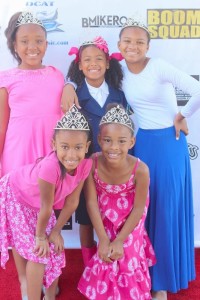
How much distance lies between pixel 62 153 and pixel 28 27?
0.81 m

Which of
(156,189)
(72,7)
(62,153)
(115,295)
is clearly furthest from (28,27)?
(115,295)

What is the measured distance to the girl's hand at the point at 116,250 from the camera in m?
2.30

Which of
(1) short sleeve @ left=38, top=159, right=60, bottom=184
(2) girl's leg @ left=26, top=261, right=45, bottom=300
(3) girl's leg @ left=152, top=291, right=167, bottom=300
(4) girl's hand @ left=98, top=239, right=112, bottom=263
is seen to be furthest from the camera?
(3) girl's leg @ left=152, top=291, right=167, bottom=300

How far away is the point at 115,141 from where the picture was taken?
2.24 m

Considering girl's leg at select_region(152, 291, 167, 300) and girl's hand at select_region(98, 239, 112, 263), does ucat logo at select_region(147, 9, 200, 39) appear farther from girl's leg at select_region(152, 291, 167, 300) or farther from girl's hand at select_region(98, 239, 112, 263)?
girl's leg at select_region(152, 291, 167, 300)

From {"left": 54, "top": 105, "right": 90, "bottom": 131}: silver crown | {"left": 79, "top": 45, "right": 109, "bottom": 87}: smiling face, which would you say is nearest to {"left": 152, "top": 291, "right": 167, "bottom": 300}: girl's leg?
{"left": 54, "top": 105, "right": 90, "bottom": 131}: silver crown

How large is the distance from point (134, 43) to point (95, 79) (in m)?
0.32

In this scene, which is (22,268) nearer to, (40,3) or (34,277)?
(34,277)

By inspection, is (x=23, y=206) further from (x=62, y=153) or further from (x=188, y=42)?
(x=188, y=42)

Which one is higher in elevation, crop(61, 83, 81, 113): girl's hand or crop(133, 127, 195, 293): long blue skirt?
crop(61, 83, 81, 113): girl's hand

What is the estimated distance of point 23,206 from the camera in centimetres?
225

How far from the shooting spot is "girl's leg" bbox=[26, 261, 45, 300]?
221 centimetres

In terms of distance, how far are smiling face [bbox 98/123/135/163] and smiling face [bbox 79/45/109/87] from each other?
0.42 metres

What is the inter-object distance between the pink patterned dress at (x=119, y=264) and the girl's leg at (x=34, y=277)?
12.9 inches
